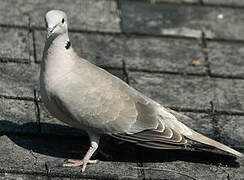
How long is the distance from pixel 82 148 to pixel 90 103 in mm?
469

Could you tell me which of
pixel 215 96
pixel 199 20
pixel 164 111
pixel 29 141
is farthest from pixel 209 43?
pixel 29 141

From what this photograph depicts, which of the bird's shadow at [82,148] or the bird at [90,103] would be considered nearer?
the bird at [90,103]

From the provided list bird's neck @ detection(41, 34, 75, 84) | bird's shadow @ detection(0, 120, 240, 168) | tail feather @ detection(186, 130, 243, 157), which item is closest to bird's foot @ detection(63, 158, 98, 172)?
bird's shadow @ detection(0, 120, 240, 168)

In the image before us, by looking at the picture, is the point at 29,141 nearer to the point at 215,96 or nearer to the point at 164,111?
the point at 164,111

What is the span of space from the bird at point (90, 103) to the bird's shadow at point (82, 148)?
0.56ft

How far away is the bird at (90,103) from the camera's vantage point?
175 inches

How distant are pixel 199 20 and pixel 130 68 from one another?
4.02 feet

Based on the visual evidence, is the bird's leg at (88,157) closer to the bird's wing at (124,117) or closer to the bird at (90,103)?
the bird at (90,103)

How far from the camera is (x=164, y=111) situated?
4801 millimetres

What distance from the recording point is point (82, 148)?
190 inches

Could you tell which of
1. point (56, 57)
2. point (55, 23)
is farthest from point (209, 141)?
point (55, 23)

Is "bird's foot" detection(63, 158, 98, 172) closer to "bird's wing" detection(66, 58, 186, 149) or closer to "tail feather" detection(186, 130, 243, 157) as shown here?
"bird's wing" detection(66, 58, 186, 149)

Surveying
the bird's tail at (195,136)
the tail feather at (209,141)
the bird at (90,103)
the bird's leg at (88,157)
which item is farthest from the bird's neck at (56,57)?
the tail feather at (209,141)

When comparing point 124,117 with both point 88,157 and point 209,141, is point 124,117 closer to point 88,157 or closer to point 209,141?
Answer: point 88,157
